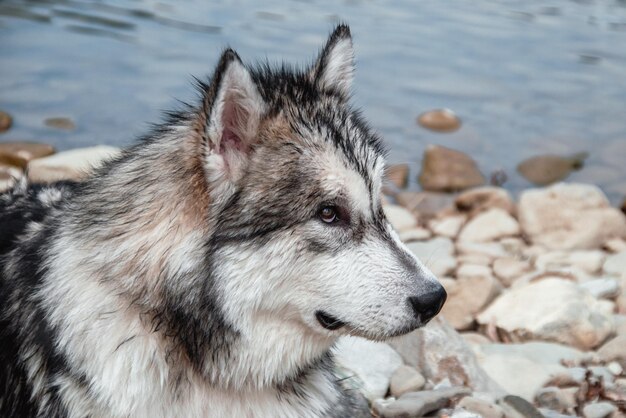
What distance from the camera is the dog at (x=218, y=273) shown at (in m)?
3.93

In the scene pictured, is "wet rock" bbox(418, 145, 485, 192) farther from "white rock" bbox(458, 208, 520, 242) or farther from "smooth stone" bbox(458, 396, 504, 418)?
"smooth stone" bbox(458, 396, 504, 418)

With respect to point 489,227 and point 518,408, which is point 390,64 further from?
point 518,408

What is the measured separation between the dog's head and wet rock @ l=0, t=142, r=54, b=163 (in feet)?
28.2

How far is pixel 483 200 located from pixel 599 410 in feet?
18.9

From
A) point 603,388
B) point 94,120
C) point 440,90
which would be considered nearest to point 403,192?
point 440,90

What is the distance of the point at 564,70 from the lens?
1642 cm

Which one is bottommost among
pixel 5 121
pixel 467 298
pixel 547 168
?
pixel 547 168

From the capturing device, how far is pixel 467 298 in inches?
328

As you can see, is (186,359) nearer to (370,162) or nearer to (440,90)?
(370,162)

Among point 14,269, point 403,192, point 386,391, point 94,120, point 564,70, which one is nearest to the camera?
point 14,269

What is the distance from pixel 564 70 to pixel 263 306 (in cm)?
1361

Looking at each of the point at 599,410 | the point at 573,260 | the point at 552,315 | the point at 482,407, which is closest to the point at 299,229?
the point at 482,407

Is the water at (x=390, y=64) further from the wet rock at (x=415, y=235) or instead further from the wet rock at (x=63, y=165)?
the wet rock at (x=415, y=235)

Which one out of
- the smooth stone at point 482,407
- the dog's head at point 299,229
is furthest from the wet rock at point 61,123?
the dog's head at point 299,229
